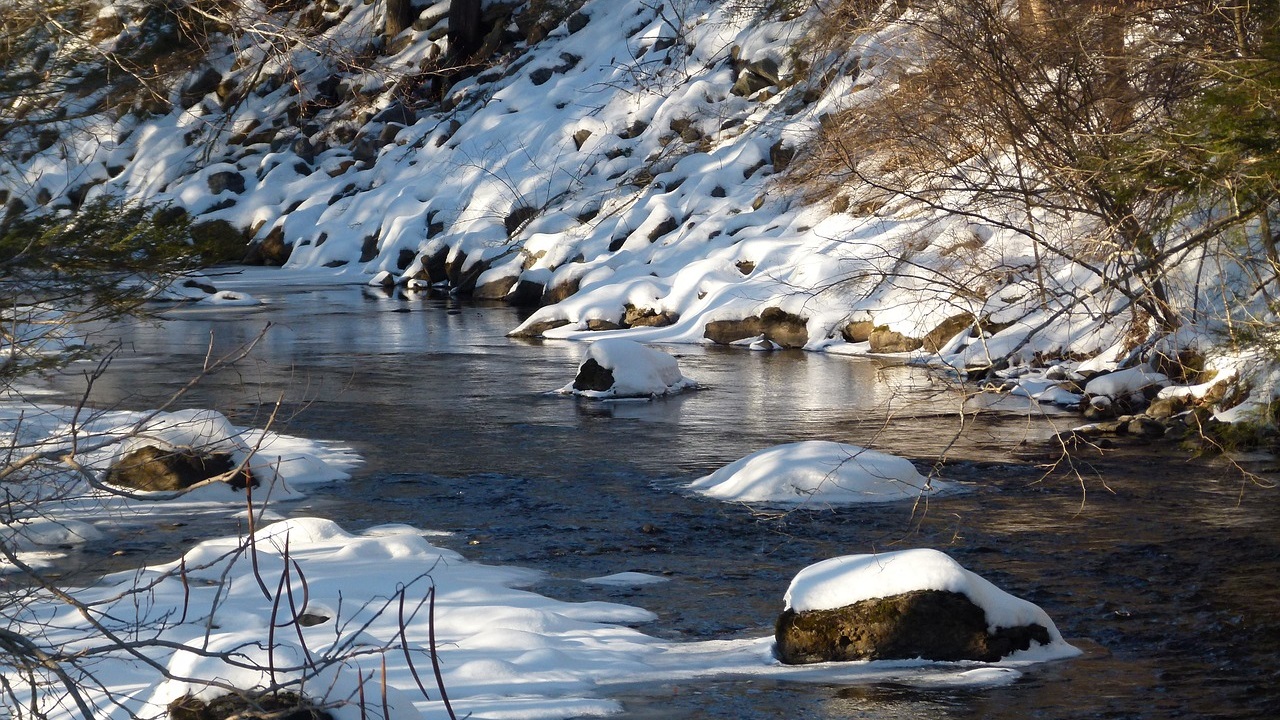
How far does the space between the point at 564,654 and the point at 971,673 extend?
5.77 ft

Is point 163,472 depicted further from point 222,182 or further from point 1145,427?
point 222,182

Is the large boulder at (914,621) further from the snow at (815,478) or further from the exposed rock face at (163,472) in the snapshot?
the exposed rock face at (163,472)

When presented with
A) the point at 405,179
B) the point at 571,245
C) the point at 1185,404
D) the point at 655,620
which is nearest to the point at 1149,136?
the point at 655,620

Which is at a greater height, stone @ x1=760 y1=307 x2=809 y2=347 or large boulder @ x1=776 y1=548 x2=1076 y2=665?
stone @ x1=760 y1=307 x2=809 y2=347

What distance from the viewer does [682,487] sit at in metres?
9.67

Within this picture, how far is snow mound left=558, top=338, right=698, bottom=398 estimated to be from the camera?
560 inches

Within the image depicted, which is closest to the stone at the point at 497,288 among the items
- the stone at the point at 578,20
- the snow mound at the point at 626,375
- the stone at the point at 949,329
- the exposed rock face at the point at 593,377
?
the stone at the point at 578,20

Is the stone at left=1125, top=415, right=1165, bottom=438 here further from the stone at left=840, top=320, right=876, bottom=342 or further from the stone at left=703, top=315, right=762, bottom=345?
the stone at left=703, top=315, right=762, bottom=345

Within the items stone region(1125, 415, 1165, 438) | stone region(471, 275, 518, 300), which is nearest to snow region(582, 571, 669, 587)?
stone region(1125, 415, 1165, 438)

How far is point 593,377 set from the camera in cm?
1431

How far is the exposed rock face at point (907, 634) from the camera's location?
5.95 metres

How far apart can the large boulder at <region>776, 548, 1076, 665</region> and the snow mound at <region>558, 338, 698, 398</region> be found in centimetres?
817

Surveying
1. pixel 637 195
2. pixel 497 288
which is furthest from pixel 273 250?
pixel 637 195

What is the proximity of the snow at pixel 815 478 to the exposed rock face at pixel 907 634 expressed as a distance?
10.1ft
